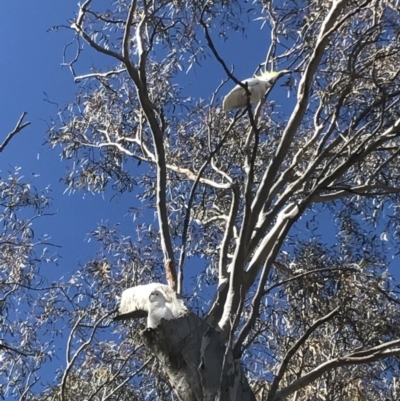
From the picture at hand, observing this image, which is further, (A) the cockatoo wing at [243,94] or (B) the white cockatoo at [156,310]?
(A) the cockatoo wing at [243,94]

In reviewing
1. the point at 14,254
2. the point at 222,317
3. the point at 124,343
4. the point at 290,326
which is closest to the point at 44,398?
the point at 124,343

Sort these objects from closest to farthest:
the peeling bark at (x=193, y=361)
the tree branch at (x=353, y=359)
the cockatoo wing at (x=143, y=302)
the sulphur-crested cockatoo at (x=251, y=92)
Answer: the peeling bark at (x=193, y=361) → the cockatoo wing at (x=143, y=302) → the tree branch at (x=353, y=359) → the sulphur-crested cockatoo at (x=251, y=92)

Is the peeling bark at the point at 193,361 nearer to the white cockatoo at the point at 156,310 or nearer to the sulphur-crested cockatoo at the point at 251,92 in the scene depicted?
the white cockatoo at the point at 156,310

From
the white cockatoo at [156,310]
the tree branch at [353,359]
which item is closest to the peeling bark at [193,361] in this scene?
the white cockatoo at [156,310]

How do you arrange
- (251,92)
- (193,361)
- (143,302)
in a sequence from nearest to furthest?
(193,361) < (143,302) < (251,92)

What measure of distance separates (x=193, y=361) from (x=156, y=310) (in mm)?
210

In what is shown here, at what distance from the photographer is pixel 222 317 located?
2.79m

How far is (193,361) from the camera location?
7.61 ft

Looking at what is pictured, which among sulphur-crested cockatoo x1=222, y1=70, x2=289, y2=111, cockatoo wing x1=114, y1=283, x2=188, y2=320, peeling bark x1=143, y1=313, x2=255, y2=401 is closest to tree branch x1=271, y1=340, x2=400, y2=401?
peeling bark x1=143, y1=313, x2=255, y2=401

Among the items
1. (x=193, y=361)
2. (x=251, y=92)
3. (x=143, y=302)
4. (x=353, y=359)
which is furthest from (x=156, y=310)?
(x=251, y=92)

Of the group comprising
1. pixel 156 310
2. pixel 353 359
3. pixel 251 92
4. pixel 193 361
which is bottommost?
pixel 353 359

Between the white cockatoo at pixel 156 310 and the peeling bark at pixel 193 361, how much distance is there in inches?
0.7

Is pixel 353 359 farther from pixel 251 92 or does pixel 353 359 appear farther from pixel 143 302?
pixel 251 92

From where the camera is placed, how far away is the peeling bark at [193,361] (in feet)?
7.45
